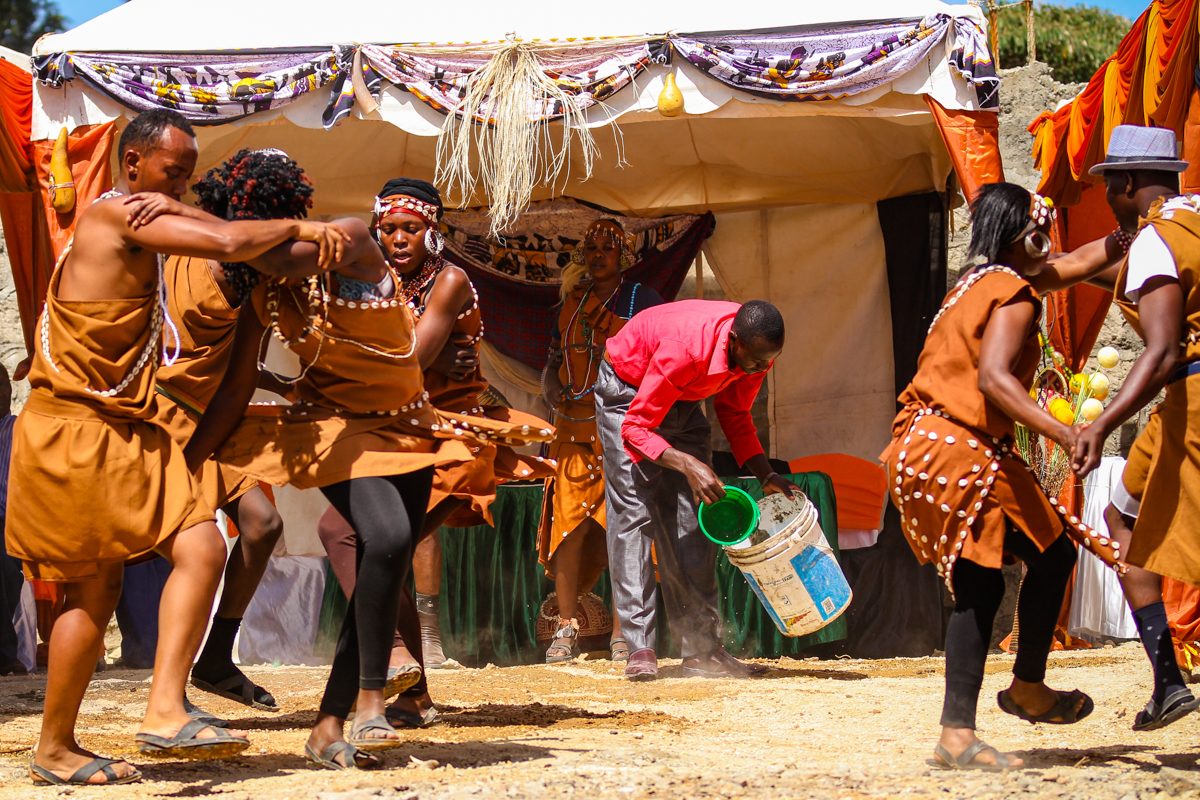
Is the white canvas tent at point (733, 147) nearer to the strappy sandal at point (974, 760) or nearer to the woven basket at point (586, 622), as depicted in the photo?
the woven basket at point (586, 622)

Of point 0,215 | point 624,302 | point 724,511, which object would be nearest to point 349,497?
point 724,511

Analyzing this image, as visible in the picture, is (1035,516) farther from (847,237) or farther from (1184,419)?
(847,237)

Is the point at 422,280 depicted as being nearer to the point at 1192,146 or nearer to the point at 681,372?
the point at 681,372

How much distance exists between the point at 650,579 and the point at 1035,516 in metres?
2.69

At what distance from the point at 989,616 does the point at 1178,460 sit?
638mm

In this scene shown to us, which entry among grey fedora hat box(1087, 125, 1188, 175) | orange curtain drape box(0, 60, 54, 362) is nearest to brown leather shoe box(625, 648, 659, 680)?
grey fedora hat box(1087, 125, 1188, 175)

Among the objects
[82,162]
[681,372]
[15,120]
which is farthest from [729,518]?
[15,120]

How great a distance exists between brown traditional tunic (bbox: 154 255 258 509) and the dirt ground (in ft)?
3.18

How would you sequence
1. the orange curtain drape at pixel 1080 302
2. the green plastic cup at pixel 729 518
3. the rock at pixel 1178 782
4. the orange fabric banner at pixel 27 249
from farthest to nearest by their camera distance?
the orange curtain drape at pixel 1080 302, the orange fabric banner at pixel 27 249, the green plastic cup at pixel 729 518, the rock at pixel 1178 782

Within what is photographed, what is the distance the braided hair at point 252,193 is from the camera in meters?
2.88

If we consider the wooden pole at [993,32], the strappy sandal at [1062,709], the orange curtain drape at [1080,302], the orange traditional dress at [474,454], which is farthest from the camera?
the orange curtain drape at [1080,302]

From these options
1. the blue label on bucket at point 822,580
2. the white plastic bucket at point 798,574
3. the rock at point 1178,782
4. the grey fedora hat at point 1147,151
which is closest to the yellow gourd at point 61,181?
the white plastic bucket at point 798,574

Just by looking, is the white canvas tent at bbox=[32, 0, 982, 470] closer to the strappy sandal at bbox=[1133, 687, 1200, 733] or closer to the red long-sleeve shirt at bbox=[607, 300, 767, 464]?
the red long-sleeve shirt at bbox=[607, 300, 767, 464]

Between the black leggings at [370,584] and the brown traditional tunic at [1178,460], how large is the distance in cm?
188
